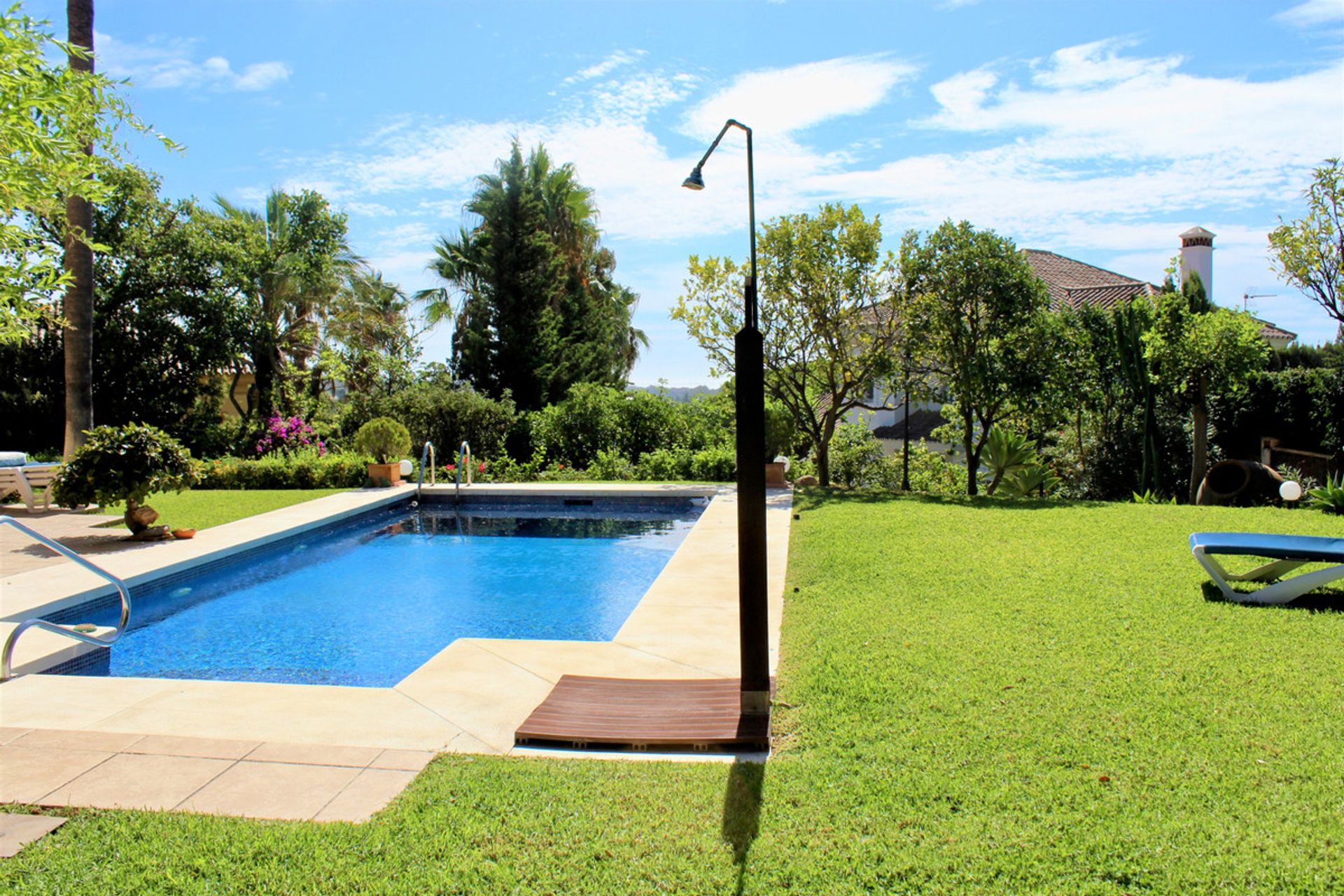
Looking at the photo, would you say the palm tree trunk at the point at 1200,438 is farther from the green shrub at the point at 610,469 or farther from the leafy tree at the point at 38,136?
the leafy tree at the point at 38,136

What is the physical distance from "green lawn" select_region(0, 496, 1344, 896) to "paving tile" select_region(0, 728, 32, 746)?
1.19 m

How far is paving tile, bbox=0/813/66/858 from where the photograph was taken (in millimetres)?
2951

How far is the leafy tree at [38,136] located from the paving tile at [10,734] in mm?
4529

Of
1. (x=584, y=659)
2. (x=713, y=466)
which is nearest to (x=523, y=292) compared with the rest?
(x=713, y=466)

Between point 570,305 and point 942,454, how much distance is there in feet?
47.0

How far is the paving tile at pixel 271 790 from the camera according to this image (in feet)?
10.6

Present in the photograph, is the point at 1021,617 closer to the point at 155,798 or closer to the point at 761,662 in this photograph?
the point at 761,662

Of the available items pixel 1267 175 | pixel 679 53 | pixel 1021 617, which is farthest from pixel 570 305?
pixel 1021 617

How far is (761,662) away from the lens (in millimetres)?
4004

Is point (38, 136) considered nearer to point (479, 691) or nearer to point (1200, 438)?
point (479, 691)

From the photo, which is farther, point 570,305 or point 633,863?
point 570,305

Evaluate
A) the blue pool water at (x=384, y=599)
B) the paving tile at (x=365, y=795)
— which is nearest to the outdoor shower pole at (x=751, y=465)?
the paving tile at (x=365, y=795)

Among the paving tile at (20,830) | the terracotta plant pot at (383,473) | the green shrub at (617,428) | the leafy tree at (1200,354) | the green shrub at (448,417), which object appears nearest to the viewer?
the paving tile at (20,830)

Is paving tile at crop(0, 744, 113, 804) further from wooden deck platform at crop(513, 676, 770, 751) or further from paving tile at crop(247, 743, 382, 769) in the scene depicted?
wooden deck platform at crop(513, 676, 770, 751)
